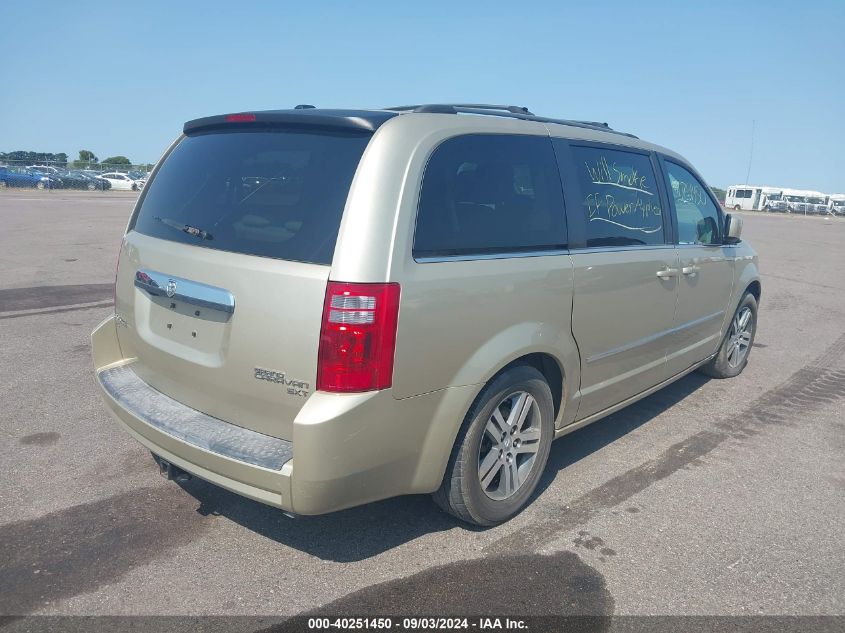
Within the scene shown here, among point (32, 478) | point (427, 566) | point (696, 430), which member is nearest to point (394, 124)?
point (427, 566)

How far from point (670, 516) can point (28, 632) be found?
2.95m

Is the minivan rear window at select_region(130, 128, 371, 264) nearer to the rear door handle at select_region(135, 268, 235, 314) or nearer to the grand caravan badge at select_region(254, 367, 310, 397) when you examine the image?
the rear door handle at select_region(135, 268, 235, 314)

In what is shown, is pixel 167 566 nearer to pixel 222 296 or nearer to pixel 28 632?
pixel 28 632

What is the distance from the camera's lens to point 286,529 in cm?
325

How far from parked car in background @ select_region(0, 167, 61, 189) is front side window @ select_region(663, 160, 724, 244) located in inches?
1768

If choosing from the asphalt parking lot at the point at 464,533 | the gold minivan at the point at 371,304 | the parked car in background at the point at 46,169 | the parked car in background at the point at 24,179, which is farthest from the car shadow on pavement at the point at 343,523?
the parked car in background at the point at 46,169

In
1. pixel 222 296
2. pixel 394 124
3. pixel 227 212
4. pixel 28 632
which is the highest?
pixel 394 124

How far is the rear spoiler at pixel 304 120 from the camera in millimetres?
2797

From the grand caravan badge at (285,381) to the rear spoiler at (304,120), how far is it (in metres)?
1.07

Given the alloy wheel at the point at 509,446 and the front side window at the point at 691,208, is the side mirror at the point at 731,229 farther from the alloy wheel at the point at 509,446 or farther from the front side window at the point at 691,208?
the alloy wheel at the point at 509,446

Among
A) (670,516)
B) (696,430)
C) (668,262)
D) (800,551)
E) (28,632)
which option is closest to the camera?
(28,632)

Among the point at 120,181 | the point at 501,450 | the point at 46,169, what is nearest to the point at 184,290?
the point at 501,450

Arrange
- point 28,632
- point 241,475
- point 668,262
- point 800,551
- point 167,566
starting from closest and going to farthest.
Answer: point 28,632 < point 241,475 < point 167,566 < point 800,551 < point 668,262

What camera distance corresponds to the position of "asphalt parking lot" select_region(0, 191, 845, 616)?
2754 mm
